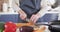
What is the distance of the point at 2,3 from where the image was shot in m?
1.20

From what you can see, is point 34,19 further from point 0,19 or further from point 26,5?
point 0,19

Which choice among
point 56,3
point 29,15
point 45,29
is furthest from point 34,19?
point 56,3

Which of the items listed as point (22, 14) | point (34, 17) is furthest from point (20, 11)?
point (34, 17)

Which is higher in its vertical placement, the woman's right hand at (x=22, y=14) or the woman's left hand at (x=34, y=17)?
the woman's right hand at (x=22, y=14)

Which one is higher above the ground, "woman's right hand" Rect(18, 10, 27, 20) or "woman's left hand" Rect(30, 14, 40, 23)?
"woman's right hand" Rect(18, 10, 27, 20)

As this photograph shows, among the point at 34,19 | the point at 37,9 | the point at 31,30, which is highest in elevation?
the point at 37,9

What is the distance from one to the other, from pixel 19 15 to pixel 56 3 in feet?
1.47

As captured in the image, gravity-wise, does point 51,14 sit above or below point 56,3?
below

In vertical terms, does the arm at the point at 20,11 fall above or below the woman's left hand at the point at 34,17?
above

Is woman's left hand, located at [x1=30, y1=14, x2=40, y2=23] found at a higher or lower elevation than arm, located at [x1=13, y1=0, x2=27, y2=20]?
lower

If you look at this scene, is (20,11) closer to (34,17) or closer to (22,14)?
(22,14)

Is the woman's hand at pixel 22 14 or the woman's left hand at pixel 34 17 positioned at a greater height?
the woman's hand at pixel 22 14

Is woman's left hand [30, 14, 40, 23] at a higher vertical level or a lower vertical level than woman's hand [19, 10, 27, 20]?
lower

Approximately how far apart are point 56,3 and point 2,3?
62 centimetres
